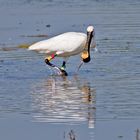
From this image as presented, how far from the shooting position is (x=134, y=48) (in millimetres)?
16422

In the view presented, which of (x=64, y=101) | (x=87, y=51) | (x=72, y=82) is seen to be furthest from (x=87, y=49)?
(x=64, y=101)

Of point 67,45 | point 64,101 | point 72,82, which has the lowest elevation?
point 64,101

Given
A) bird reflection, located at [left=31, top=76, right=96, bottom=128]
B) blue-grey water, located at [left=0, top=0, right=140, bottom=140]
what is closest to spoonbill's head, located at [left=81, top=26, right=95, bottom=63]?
blue-grey water, located at [left=0, top=0, right=140, bottom=140]

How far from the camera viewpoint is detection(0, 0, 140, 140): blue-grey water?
31.8 feet

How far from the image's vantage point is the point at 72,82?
1356 cm

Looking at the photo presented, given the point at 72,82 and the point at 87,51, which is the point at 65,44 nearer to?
the point at 87,51

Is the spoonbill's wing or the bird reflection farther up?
the spoonbill's wing

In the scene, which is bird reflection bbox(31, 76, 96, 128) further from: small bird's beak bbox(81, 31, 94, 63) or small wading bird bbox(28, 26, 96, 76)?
small wading bird bbox(28, 26, 96, 76)

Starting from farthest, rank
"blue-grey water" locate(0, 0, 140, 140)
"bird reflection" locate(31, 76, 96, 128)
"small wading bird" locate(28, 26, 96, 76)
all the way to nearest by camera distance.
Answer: "small wading bird" locate(28, 26, 96, 76), "bird reflection" locate(31, 76, 96, 128), "blue-grey water" locate(0, 0, 140, 140)

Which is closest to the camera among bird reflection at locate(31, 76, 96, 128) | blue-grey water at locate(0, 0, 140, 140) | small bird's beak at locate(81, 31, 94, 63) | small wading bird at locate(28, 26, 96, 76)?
blue-grey water at locate(0, 0, 140, 140)

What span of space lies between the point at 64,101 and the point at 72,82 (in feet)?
6.56

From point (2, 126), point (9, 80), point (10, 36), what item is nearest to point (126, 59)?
point (9, 80)

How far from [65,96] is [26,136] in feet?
9.21

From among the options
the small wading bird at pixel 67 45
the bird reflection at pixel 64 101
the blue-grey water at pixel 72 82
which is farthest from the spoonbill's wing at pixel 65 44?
the bird reflection at pixel 64 101
